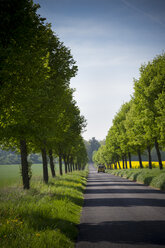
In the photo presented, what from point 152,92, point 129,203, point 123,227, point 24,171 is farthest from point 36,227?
point 152,92

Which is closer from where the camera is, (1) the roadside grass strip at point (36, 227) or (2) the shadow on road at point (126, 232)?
(1) the roadside grass strip at point (36, 227)

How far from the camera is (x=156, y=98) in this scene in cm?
2153

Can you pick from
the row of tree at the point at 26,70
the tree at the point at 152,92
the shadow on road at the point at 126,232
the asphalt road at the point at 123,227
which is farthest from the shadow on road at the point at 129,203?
the tree at the point at 152,92

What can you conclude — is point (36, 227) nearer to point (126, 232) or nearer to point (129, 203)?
point (126, 232)

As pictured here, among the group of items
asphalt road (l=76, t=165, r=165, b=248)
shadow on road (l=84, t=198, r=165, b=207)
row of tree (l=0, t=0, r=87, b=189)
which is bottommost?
shadow on road (l=84, t=198, r=165, b=207)

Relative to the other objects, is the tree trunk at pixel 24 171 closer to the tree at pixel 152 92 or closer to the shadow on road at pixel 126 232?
the shadow on road at pixel 126 232

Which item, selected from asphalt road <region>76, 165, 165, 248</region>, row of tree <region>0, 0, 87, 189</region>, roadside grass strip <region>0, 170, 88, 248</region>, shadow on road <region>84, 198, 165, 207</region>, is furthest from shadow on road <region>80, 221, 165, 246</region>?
row of tree <region>0, 0, 87, 189</region>

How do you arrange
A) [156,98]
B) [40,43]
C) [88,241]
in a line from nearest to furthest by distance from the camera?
[88,241] < [40,43] < [156,98]

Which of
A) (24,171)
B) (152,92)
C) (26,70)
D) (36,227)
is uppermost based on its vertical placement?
(152,92)

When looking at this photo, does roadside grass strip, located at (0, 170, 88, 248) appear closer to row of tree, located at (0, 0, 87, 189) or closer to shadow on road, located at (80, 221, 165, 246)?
shadow on road, located at (80, 221, 165, 246)

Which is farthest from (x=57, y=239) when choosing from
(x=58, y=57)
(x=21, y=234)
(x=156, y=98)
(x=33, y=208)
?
(x=156, y=98)

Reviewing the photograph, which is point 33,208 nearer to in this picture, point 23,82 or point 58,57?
point 23,82

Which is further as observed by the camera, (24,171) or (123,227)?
(24,171)

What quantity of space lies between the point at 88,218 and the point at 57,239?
345 cm
